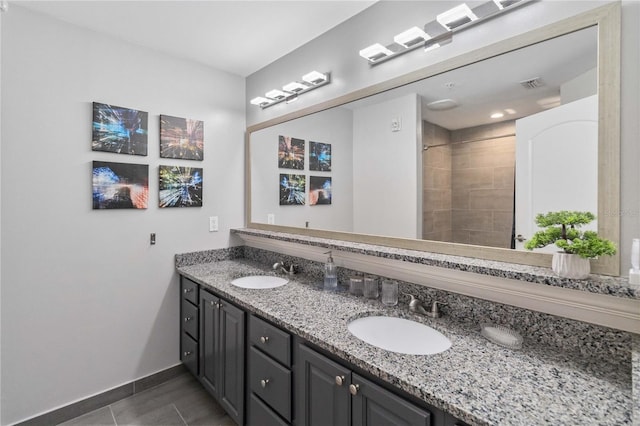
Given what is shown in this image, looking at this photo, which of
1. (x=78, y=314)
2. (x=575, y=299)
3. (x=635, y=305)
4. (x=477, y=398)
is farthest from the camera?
(x=78, y=314)

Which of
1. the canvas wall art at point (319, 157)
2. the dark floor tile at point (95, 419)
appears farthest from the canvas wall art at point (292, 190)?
the dark floor tile at point (95, 419)

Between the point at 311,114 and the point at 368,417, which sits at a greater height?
the point at 311,114

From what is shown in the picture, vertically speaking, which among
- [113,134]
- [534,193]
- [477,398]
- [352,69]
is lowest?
[477,398]

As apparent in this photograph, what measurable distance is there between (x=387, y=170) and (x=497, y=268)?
780 mm

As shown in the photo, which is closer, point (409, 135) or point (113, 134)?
point (409, 135)

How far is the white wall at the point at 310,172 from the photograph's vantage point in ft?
6.55

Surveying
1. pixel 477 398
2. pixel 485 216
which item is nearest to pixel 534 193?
pixel 485 216

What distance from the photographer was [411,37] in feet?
5.01

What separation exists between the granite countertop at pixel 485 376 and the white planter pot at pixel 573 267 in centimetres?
28

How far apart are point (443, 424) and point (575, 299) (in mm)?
629

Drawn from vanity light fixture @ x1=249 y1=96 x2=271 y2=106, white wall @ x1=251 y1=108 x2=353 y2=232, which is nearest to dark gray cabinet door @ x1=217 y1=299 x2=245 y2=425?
white wall @ x1=251 y1=108 x2=353 y2=232

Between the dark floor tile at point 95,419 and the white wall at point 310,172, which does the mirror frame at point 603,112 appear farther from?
the dark floor tile at point 95,419

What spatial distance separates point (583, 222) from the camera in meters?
1.04

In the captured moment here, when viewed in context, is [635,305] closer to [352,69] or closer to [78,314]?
[352,69]
